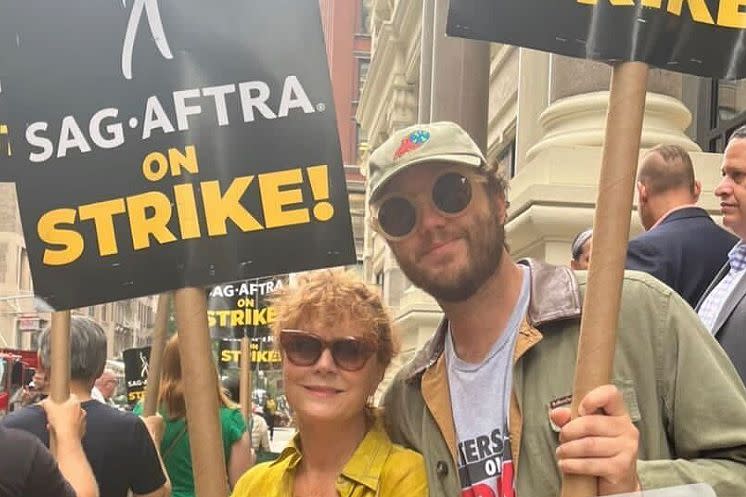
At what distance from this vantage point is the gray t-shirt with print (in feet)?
6.68

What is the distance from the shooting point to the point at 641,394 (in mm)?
1952

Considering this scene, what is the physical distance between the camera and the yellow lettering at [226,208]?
7.37 ft

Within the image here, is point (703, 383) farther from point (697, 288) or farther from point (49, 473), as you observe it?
point (697, 288)

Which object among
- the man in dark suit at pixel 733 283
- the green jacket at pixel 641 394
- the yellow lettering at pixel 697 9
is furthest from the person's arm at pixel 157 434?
the yellow lettering at pixel 697 9

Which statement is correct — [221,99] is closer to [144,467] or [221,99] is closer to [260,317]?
[144,467]

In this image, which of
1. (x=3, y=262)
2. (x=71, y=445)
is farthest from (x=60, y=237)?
(x=3, y=262)

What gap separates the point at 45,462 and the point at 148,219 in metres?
0.79

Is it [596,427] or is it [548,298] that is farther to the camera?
[548,298]

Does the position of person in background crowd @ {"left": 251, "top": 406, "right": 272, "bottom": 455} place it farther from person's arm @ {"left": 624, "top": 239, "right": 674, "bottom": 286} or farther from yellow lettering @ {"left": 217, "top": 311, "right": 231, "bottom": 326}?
person's arm @ {"left": 624, "top": 239, "right": 674, "bottom": 286}

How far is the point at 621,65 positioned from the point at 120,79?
3.68 ft

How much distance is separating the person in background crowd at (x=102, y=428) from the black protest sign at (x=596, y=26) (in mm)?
2279

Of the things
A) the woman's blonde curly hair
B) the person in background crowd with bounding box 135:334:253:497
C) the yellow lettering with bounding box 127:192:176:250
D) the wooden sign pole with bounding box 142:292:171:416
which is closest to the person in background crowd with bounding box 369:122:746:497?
the woman's blonde curly hair

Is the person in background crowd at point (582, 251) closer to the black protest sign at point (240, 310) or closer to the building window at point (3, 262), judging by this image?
the black protest sign at point (240, 310)

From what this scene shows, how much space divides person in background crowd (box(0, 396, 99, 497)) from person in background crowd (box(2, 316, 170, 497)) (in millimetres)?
820
